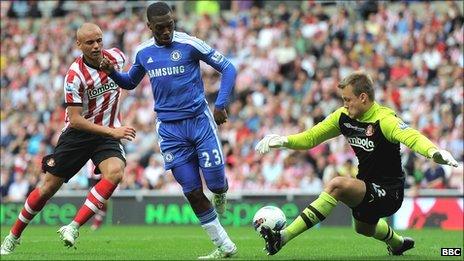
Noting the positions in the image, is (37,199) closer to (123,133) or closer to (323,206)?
(123,133)

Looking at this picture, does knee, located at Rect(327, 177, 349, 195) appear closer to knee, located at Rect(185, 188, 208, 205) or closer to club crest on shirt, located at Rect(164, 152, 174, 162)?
knee, located at Rect(185, 188, 208, 205)

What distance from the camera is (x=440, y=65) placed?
24734mm

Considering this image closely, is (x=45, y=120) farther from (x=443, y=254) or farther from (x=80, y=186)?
(x=443, y=254)

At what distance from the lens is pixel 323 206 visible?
436 inches

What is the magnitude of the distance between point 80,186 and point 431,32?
9.08m

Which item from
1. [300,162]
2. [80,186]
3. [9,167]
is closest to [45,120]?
[9,167]

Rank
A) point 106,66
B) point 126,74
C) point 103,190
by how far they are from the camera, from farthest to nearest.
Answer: point 103,190
point 126,74
point 106,66

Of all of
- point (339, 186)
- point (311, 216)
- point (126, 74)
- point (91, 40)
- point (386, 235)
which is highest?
point (91, 40)

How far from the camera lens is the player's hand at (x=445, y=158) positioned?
33.4 ft

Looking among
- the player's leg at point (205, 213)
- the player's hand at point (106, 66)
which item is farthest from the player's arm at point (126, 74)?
the player's leg at point (205, 213)

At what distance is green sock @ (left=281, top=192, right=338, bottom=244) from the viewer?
36.2 feet

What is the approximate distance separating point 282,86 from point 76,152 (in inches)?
553

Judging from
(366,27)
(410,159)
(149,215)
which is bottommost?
(149,215)

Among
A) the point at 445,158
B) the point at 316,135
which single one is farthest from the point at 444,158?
the point at 316,135
